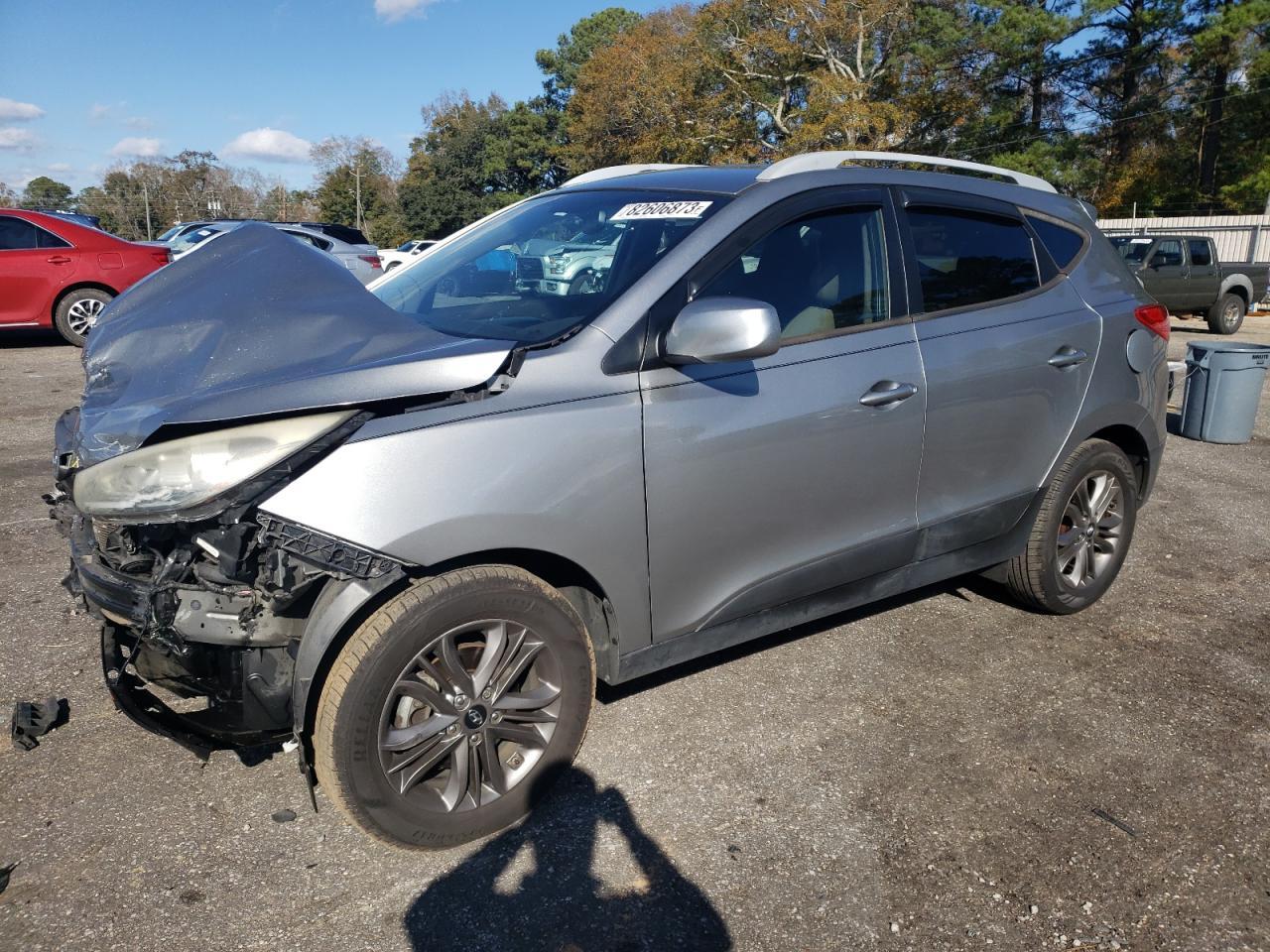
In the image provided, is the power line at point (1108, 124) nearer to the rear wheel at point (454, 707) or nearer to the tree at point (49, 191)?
the rear wheel at point (454, 707)

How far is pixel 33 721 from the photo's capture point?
10.3 feet

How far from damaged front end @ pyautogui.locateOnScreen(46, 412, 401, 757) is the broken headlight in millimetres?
25

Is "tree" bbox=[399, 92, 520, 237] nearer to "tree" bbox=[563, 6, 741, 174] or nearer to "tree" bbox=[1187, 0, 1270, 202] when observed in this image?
"tree" bbox=[563, 6, 741, 174]

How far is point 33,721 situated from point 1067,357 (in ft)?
13.3

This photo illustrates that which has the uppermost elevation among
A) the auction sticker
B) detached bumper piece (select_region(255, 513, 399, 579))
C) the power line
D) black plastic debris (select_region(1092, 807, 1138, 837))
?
the power line

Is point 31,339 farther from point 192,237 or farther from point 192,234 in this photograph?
point 192,234

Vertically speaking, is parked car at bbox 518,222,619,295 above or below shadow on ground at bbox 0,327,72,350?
above

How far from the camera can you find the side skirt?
291 cm

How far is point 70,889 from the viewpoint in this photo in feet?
8.00

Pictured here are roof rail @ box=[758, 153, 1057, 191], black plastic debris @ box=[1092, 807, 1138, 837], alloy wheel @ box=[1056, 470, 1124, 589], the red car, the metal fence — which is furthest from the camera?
the metal fence

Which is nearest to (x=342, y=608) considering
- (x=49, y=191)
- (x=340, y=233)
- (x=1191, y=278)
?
(x=340, y=233)

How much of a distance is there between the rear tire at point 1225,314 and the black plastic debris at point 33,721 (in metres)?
19.2

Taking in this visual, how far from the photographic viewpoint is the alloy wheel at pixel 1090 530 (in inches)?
161

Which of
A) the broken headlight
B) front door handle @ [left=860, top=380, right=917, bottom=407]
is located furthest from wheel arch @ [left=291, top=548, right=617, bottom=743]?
front door handle @ [left=860, top=380, right=917, bottom=407]
